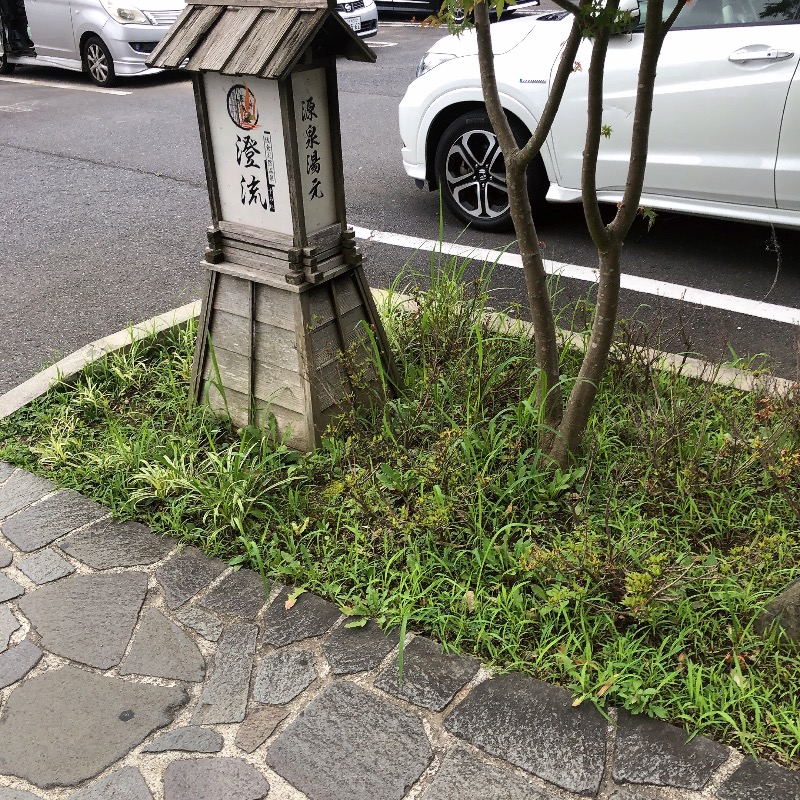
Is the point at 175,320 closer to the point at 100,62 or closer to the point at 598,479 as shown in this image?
the point at 598,479

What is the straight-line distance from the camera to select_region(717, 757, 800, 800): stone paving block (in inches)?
80.4

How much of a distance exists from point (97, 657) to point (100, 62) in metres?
11.0

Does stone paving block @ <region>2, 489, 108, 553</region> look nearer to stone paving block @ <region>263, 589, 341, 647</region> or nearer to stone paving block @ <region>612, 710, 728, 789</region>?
stone paving block @ <region>263, 589, 341, 647</region>

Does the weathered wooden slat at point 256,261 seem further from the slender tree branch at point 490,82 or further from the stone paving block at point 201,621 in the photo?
the stone paving block at point 201,621

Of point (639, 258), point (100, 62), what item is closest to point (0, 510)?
point (639, 258)

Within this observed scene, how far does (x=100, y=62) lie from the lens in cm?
1168

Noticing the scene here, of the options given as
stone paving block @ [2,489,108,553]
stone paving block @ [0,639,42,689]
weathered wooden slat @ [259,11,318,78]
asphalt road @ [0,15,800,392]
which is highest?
weathered wooden slat @ [259,11,318,78]

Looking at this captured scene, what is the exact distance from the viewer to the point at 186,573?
2.88 m

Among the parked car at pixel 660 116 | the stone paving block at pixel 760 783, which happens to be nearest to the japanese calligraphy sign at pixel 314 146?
the parked car at pixel 660 116

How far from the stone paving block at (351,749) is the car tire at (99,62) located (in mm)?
11174

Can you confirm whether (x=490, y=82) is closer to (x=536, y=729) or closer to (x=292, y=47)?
(x=292, y=47)

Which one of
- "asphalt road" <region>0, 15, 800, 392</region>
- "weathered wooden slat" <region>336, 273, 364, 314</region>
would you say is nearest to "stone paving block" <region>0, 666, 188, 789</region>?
"weathered wooden slat" <region>336, 273, 364, 314</region>

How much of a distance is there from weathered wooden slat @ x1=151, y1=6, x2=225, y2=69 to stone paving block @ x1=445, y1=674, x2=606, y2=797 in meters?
2.30

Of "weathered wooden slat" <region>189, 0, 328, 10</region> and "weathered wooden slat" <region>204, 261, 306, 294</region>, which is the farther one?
"weathered wooden slat" <region>204, 261, 306, 294</region>
